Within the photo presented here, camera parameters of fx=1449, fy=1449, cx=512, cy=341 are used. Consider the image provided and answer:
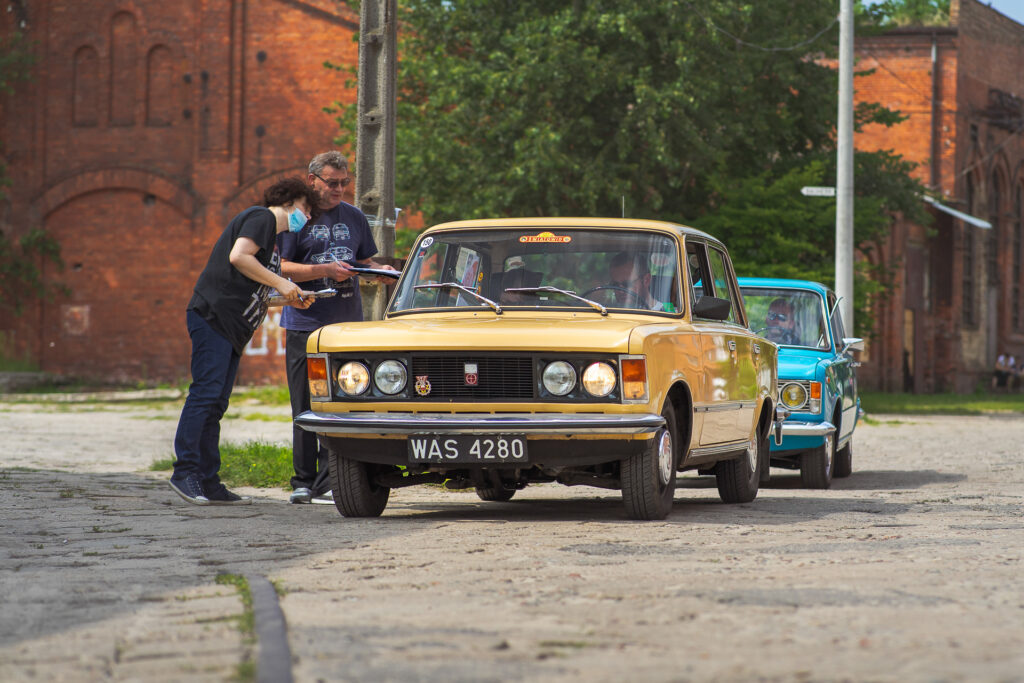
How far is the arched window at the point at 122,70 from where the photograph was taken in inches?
1411

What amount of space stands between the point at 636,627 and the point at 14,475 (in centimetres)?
759

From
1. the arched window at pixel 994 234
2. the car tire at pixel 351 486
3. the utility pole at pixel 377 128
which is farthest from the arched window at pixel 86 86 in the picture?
the arched window at pixel 994 234

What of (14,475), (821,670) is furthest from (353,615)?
(14,475)

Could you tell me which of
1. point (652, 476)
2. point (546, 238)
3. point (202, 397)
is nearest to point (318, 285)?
point (202, 397)

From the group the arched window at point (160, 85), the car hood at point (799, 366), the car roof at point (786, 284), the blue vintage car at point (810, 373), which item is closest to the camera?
the blue vintage car at point (810, 373)

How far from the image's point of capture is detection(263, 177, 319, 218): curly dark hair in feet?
29.1

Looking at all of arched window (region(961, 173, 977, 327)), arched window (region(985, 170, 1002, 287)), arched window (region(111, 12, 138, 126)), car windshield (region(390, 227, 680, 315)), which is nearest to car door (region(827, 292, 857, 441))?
car windshield (region(390, 227, 680, 315))

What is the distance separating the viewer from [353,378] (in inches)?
306

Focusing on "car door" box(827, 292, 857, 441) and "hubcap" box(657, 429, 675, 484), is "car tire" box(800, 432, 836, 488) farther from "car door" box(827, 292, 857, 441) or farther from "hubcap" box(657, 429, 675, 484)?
"hubcap" box(657, 429, 675, 484)

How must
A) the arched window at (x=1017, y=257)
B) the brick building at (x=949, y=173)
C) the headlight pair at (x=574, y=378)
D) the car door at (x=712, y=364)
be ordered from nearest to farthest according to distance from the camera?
the headlight pair at (x=574, y=378), the car door at (x=712, y=364), the brick building at (x=949, y=173), the arched window at (x=1017, y=257)

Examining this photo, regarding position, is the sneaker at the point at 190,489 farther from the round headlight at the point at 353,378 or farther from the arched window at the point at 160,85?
the arched window at the point at 160,85

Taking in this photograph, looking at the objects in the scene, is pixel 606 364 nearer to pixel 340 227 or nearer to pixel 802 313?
pixel 340 227

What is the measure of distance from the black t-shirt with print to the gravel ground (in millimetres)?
1142

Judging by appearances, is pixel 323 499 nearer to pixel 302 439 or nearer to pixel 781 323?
Answer: pixel 302 439
